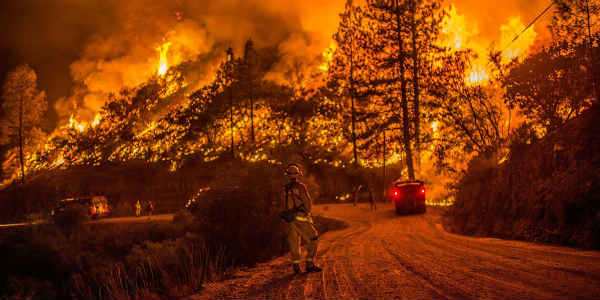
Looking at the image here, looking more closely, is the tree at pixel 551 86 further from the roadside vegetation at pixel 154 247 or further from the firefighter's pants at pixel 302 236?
the roadside vegetation at pixel 154 247

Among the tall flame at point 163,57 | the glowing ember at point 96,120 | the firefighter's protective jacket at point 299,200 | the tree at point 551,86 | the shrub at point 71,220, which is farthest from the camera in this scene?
the tall flame at point 163,57

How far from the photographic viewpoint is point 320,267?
297 inches

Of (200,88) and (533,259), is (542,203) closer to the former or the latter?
(533,259)

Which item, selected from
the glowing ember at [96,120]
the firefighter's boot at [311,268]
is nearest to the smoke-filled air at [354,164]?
the firefighter's boot at [311,268]

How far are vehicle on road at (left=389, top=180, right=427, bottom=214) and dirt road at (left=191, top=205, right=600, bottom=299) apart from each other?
9866 millimetres

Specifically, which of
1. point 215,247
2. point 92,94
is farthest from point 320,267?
point 92,94

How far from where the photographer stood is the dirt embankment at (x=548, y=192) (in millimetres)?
7402

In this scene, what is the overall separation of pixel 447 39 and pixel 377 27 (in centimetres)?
506

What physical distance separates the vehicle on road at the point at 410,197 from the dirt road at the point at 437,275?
9.87m

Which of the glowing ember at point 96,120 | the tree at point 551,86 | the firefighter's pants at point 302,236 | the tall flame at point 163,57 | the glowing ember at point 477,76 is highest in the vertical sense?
the tall flame at point 163,57

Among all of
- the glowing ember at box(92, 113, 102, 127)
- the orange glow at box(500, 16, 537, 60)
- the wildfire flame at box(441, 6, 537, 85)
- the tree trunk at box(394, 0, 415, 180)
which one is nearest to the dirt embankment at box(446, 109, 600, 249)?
the tree trunk at box(394, 0, 415, 180)

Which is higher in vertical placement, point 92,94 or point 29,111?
point 92,94

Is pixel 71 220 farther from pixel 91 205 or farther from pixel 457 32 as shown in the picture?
pixel 457 32

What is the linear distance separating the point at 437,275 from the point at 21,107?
192 feet
